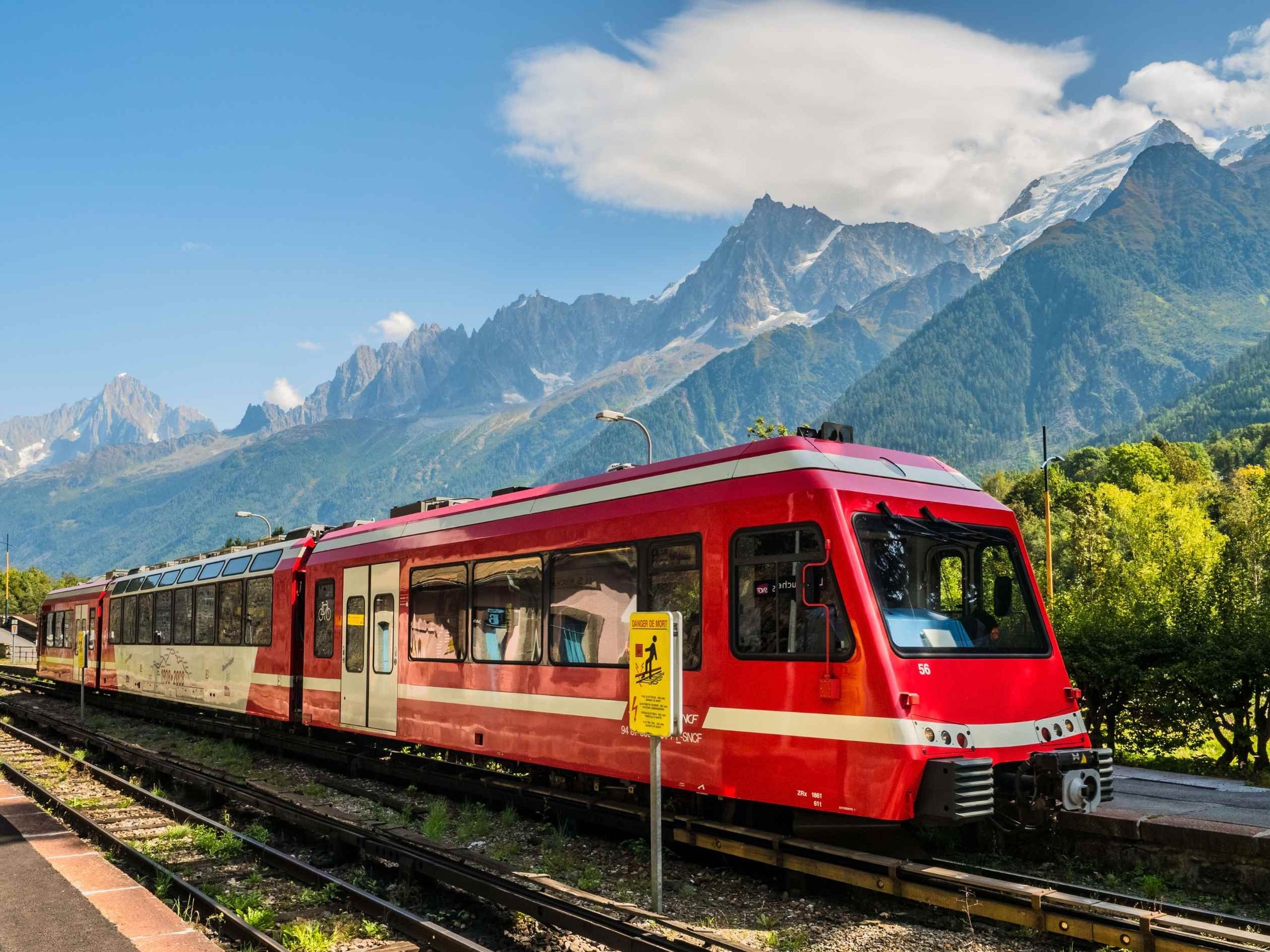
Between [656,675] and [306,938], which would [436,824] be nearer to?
[306,938]

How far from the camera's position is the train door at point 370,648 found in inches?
581

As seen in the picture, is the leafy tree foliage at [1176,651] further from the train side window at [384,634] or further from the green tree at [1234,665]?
the train side window at [384,634]

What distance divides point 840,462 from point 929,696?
6.76 feet

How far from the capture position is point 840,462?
910 centimetres

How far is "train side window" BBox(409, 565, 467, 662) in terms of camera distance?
13.1 m

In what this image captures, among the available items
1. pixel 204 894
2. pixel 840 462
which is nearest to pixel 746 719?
pixel 840 462

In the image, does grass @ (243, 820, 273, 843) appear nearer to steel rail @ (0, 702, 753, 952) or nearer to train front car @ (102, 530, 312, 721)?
steel rail @ (0, 702, 753, 952)

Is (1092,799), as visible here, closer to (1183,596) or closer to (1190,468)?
(1183,596)

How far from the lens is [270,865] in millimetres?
10125

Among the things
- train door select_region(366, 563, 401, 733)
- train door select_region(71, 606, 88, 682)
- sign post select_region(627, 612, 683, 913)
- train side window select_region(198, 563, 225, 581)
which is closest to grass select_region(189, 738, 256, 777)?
train door select_region(366, 563, 401, 733)

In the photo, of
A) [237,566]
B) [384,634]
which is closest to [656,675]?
[384,634]

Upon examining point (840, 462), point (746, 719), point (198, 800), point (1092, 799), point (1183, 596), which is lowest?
point (198, 800)

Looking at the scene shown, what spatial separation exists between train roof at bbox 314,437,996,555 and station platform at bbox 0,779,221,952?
17.1 ft

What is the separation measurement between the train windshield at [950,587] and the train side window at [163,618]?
19107 mm
